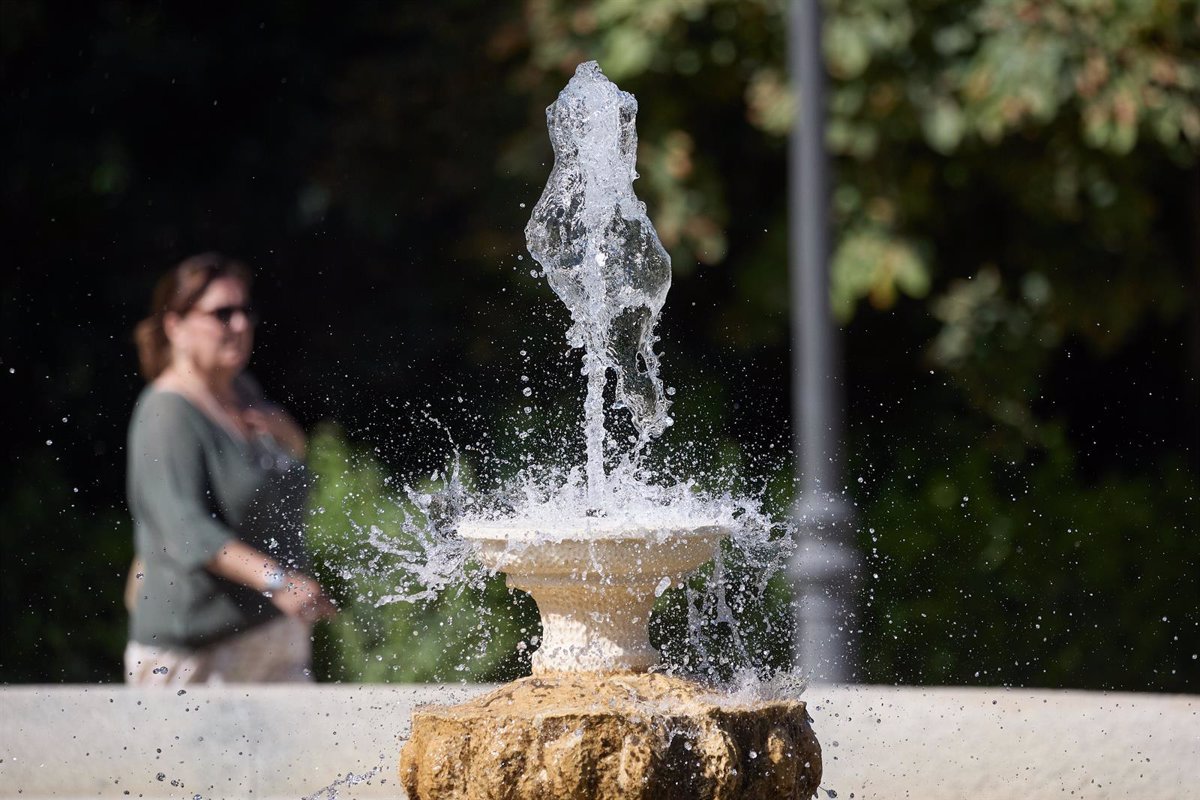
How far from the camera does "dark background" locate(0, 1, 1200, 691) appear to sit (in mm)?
6582

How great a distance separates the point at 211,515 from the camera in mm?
4562

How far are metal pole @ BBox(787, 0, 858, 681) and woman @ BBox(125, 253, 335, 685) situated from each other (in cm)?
130

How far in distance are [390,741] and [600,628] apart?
1.14 metres

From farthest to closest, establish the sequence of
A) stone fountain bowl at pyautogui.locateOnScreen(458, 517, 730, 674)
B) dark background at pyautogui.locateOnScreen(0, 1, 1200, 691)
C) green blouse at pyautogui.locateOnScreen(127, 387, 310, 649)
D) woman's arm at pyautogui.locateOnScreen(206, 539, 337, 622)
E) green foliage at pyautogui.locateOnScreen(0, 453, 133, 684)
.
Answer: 1. dark background at pyautogui.locateOnScreen(0, 1, 1200, 691)
2. green foliage at pyautogui.locateOnScreen(0, 453, 133, 684)
3. green blouse at pyautogui.locateOnScreen(127, 387, 310, 649)
4. woman's arm at pyautogui.locateOnScreen(206, 539, 337, 622)
5. stone fountain bowl at pyautogui.locateOnScreen(458, 517, 730, 674)

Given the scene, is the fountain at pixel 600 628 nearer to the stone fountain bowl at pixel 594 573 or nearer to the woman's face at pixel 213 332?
the stone fountain bowl at pixel 594 573

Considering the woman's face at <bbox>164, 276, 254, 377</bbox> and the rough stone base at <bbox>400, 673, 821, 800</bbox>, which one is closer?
the rough stone base at <bbox>400, 673, 821, 800</bbox>

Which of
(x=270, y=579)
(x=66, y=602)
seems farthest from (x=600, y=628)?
(x=66, y=602)

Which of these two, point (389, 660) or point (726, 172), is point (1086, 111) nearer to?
point (726, 172)

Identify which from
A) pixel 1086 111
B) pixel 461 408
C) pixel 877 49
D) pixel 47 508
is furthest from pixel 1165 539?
pixel 47 508

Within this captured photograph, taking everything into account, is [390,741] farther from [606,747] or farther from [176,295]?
[176,295]

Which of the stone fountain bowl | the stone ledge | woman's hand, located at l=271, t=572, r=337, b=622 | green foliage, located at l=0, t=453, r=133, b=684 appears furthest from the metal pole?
green foliage, located at l=0, t=453, r=133, b=684

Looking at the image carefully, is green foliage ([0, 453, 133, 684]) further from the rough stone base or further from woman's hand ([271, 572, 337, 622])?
the rough stone base

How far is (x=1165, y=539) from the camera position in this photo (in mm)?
5828

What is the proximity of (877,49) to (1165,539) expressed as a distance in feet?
8.37
